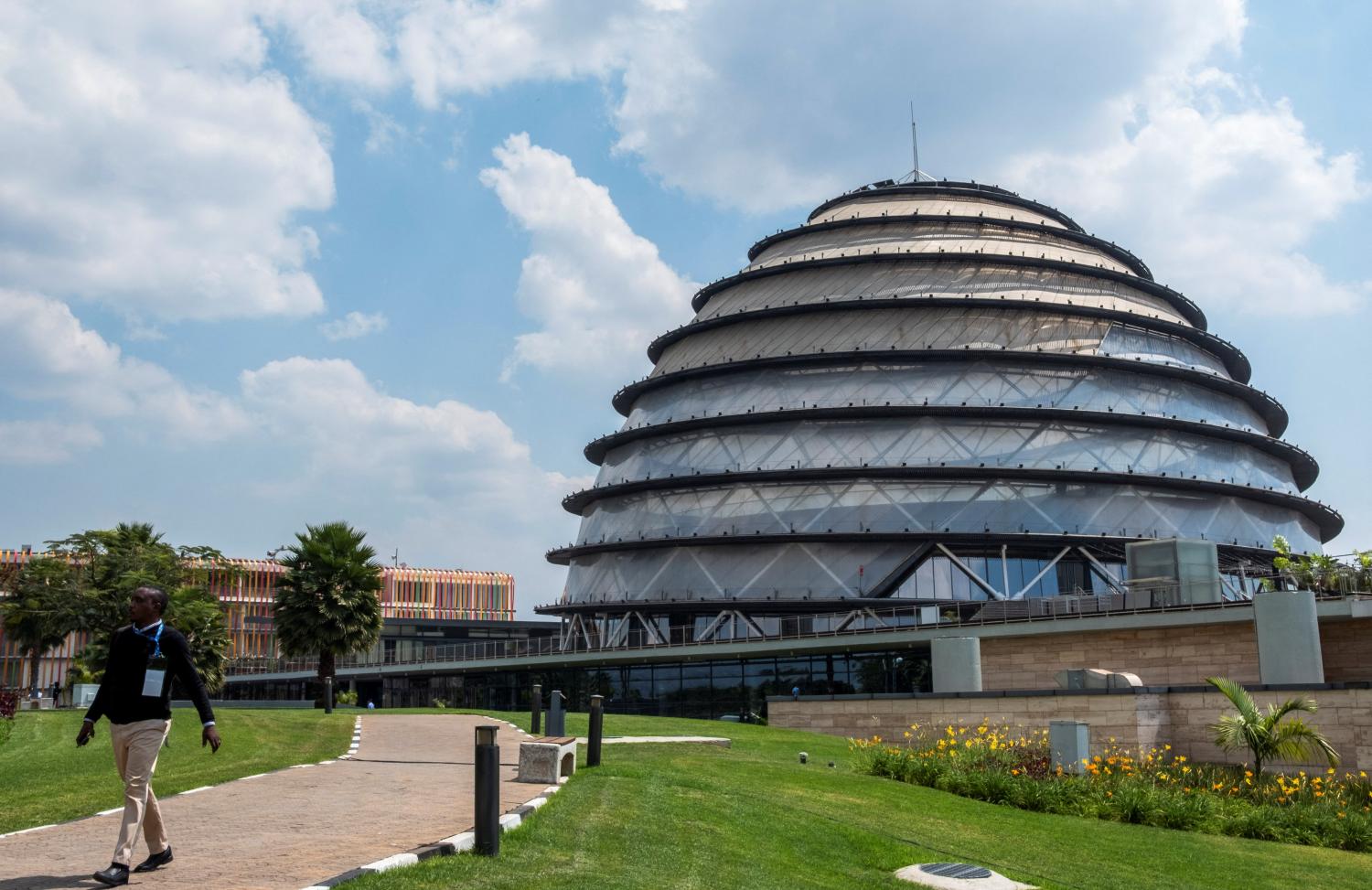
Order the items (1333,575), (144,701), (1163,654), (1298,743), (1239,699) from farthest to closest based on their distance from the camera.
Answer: (1163,654)
(1333,575)
(1239,699)
(1298,743)
(144,701)

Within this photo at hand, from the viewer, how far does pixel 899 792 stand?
853 inches

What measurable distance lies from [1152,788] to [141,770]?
18.2m

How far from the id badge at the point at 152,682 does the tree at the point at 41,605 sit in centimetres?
5913

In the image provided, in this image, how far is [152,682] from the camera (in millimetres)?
11328

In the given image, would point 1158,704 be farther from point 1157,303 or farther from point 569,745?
point 1157,303

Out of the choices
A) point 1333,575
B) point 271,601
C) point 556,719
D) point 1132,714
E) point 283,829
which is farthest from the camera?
point 271,601

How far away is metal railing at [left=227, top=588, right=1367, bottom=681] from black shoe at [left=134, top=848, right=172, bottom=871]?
31.4 m

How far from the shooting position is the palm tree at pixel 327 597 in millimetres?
50312

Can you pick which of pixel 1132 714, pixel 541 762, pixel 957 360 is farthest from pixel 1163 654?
pixel 541 762

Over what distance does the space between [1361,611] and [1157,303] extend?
3198 centimetres

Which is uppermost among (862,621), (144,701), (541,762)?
(862,621)

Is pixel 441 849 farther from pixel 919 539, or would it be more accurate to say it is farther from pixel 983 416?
pixel 983 416

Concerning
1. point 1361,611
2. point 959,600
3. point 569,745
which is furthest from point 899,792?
point 959,600

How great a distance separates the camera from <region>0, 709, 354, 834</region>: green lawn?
54.0 feet
